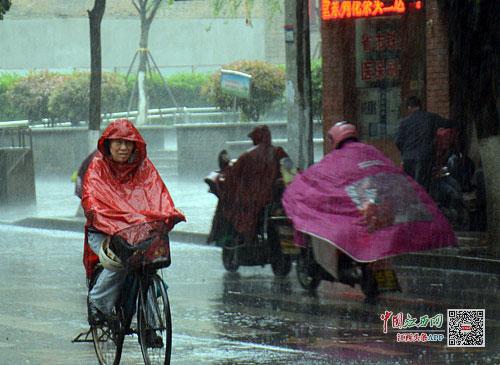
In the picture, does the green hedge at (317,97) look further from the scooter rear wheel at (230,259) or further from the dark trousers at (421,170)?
the scooter rear wheel at (230,259)

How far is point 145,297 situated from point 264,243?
5.97 meters

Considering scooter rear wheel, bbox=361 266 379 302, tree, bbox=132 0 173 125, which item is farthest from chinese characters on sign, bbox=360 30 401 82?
tree, bbox=132 0 173 125

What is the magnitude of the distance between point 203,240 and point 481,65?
5.82m

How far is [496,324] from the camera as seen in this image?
10797mm

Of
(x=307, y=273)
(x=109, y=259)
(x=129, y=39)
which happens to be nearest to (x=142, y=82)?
(x=129, y=39)

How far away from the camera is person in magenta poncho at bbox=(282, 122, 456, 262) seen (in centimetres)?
1191

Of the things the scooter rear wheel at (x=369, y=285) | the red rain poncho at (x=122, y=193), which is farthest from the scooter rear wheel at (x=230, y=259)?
the red rain poncho at (x=122, y=193)

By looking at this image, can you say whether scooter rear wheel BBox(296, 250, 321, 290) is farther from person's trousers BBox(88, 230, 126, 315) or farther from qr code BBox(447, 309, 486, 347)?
person's trousers BBox(88, 230, 126, 315)

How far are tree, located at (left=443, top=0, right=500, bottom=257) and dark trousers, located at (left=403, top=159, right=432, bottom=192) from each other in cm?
288

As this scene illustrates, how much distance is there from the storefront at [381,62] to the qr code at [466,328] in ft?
30.1

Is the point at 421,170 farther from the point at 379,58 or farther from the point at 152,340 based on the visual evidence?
the point at 152,340

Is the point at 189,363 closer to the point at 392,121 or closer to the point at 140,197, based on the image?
the point at 140,197

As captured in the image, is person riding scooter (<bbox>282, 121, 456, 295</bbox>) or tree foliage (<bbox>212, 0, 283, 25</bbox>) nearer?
person riding scooter (<bbox>282, 121, 456, 295</bbox>)

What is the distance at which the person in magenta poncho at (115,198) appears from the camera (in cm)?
879
